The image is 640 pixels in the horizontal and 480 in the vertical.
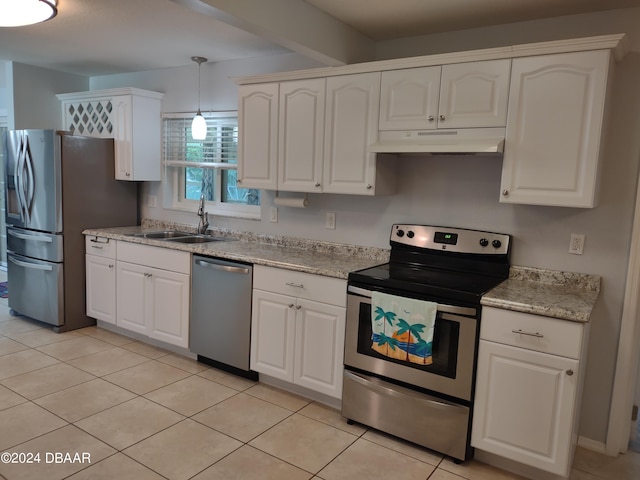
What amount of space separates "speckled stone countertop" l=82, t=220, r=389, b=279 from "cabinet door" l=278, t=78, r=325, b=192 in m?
0.48

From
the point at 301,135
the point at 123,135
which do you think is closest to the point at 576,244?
the point at 301,135

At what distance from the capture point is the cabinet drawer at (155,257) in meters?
3.46

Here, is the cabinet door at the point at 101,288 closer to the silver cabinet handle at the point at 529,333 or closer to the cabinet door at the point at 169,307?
the cabinet door at the point at 169,307

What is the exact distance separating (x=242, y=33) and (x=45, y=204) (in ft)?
7.43

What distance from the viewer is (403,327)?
8.11 ft

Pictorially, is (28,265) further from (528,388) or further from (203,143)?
(528,388)

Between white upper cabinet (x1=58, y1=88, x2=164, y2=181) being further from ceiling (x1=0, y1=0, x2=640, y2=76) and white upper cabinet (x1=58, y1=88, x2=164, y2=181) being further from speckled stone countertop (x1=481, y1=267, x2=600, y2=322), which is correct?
speckled stone countertop (x1=481, y1=267, x2=600, y2=322)

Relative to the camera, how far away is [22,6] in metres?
2.30

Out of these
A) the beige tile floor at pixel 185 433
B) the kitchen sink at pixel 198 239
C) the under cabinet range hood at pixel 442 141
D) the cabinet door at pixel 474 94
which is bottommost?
the beige tile floor at pixel 185 433

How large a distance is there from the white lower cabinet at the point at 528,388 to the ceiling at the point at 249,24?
164cm

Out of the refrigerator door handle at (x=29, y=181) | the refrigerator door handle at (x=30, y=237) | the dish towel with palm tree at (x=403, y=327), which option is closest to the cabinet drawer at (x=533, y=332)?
the dish towel with palm tree at (x=403, y=327)

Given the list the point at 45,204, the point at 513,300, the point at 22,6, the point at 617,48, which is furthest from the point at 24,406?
the point at 617,48

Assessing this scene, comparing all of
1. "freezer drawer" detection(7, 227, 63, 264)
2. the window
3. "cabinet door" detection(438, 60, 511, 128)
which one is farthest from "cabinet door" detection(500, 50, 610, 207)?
"freezer drawer" detection(7, 227, 63, 264)

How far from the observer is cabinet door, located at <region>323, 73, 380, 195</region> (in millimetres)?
2865
